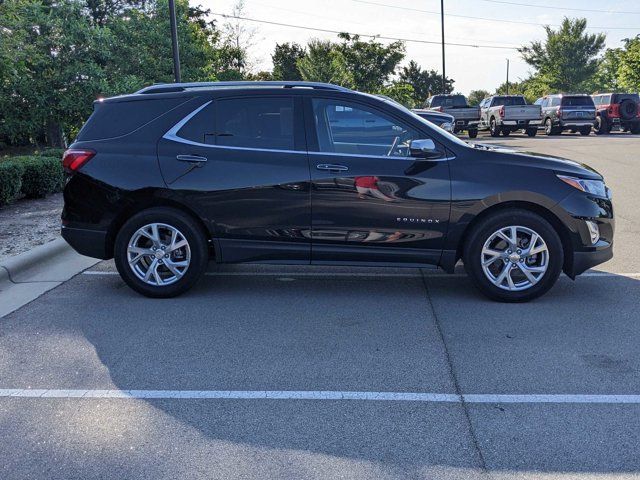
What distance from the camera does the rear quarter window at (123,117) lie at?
575cm

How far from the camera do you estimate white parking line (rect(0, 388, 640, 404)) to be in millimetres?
3695

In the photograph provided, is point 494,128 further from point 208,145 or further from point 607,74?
point 607,74

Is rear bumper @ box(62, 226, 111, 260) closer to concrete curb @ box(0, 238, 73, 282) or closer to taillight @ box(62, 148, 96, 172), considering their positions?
taillight @ box(62, 148, 96, 172)

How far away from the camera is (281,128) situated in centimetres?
563

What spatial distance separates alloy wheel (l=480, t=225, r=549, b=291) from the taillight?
3.60 metres

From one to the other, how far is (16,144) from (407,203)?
16950mm

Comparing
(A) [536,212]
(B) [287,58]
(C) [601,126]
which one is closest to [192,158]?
(A) [536,212]

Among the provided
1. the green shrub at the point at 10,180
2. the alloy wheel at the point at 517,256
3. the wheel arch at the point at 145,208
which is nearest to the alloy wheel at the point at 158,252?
the wheel arch at the point at 145,208

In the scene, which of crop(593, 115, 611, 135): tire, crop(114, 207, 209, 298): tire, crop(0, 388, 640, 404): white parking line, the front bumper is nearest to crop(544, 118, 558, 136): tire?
crop(593, 115, 611, 135): tire

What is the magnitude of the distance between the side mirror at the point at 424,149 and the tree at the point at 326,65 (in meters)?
30.3

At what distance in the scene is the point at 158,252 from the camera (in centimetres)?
566

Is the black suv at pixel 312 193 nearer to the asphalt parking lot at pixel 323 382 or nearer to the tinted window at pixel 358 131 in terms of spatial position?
the tinted window at pixel 358 131

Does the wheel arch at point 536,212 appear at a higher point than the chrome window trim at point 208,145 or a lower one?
lower

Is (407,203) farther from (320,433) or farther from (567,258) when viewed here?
(320,433)
